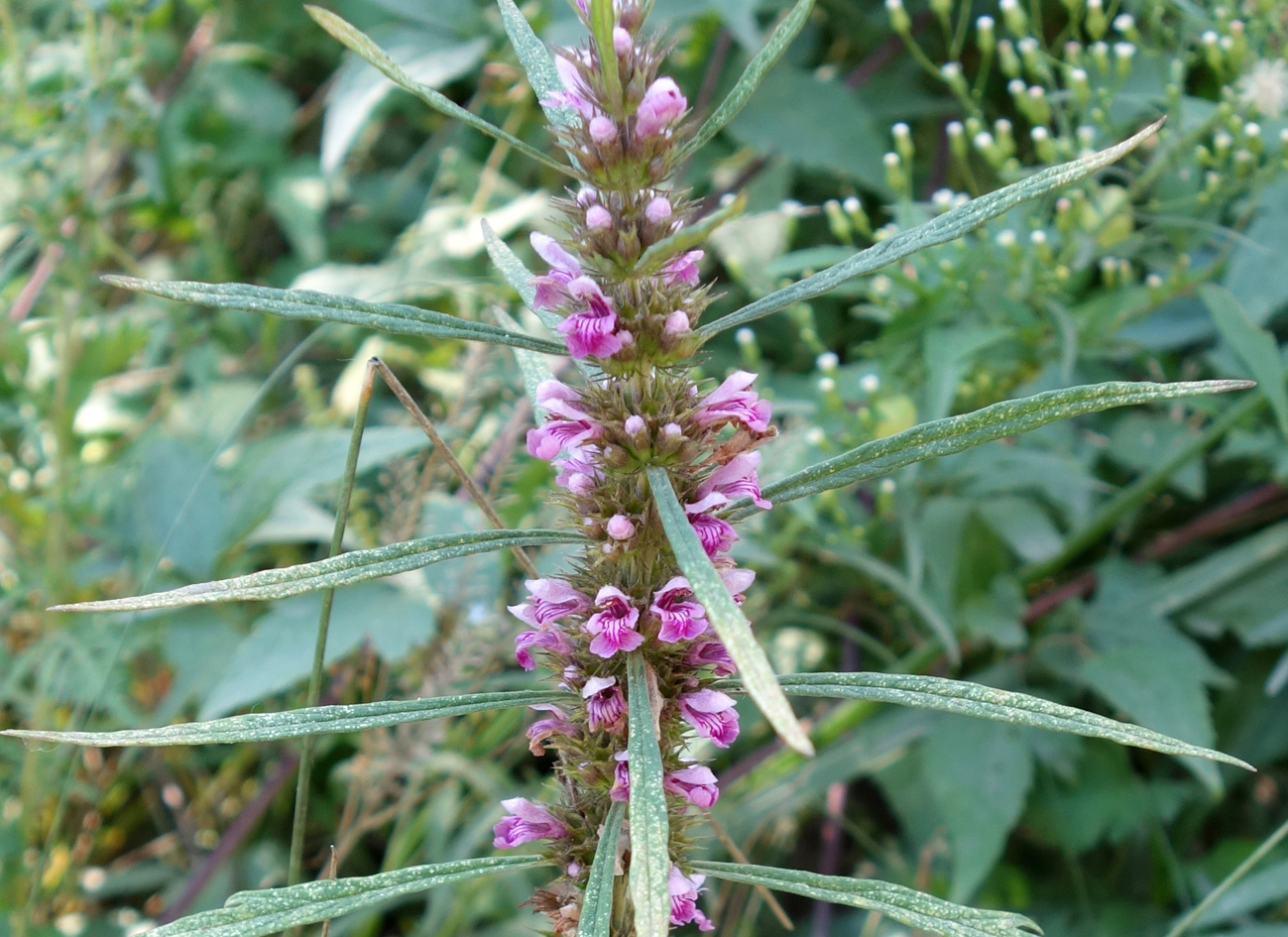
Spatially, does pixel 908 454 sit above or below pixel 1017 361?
below

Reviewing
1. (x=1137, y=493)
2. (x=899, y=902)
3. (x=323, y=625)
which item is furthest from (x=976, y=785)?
(x=323, y=625)

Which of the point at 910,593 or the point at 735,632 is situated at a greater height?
the point at 910,593

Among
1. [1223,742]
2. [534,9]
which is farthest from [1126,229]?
[534,9]

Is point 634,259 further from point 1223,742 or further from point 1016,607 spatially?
point 1223,742

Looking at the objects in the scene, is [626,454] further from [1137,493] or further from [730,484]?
[1137,493]

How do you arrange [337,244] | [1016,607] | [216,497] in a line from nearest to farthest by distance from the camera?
[1016,607]
[216,497]
[337,244]

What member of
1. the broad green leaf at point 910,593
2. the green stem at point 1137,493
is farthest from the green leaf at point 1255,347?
the broad green leaf at point 910,593

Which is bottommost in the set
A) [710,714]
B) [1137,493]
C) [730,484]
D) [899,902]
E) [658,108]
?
[899,902]

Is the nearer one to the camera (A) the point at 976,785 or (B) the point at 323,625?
(B) the point at 323,625
